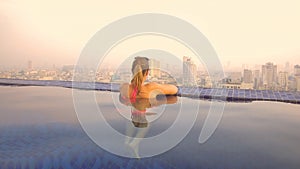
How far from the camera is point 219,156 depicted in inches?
109

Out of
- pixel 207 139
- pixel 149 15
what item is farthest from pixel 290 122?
pixel 149 15

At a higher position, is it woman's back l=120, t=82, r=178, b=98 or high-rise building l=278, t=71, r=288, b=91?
high-rise building l=278, t=71, r=288, b=91

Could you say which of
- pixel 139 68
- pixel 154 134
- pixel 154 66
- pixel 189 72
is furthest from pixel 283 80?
pixel 139 68

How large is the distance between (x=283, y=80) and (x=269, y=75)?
32.2 inches

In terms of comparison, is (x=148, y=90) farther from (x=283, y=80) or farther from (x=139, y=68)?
(x=283, y=80)

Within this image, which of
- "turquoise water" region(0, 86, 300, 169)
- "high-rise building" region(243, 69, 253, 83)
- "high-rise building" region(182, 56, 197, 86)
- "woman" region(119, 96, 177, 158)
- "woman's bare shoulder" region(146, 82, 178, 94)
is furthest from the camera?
"high-rise building" region(243, 69, 253, 83)

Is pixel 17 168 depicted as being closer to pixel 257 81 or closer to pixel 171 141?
pixel 171 141

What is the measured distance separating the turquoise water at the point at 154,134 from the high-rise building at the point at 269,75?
3459 mm

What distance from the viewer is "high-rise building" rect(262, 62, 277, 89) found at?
8.42 metres

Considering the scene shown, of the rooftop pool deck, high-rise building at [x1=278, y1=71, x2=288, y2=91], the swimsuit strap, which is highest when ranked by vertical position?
high-rise building at [x1=278, y1=71, x2=288, y2=91]

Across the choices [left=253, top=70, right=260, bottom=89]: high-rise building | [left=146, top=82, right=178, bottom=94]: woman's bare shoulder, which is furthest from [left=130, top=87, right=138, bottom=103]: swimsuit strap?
[left=253, top=70, right=260, bottom=89]: high-rise building

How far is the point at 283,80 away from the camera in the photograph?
8750mm

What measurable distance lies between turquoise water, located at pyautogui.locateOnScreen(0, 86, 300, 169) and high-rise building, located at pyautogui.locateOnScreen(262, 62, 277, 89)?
3459 millimetres

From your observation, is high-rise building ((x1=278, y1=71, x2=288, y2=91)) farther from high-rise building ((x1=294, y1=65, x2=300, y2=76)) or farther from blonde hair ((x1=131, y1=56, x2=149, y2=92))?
blonde hair ((x1=131, y1=56, x2=149, y2=92))
